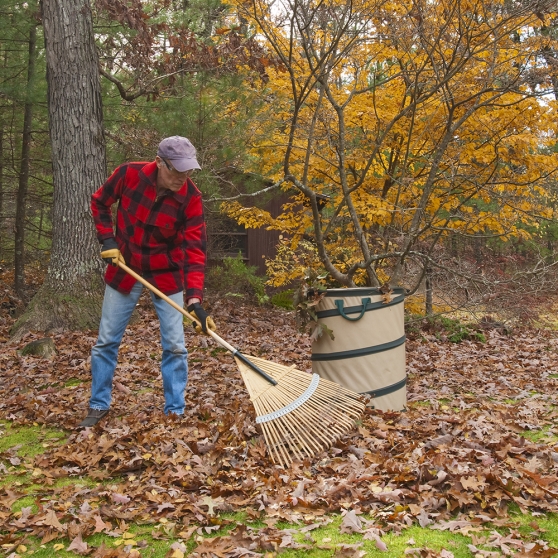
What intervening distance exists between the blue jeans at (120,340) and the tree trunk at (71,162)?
3.73m

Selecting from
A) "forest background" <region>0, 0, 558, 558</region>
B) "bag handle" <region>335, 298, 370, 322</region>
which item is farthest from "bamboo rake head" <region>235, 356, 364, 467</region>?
"bag handle" <region>335, 298, 370, 322</region>

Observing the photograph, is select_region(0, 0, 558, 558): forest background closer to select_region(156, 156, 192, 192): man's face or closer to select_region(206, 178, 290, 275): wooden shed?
select_region(156, 156, 192, 192): man's face

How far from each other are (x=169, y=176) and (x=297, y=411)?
1.74 m

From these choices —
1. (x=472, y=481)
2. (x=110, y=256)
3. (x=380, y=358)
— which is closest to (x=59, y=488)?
(x=110, y=256)

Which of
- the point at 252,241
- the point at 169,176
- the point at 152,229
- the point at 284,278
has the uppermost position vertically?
the point at 169,176

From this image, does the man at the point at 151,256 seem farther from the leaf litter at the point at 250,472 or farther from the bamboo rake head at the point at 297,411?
the bamboo rake head at the point at 297,411

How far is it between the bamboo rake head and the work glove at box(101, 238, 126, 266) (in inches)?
43.7

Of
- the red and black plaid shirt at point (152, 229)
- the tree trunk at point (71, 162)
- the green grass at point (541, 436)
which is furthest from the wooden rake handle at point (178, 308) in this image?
the tree trunk at point (71, 162)

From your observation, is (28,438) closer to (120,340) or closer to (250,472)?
(120,340)

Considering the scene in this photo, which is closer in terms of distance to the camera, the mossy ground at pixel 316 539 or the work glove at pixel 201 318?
the mossy ground at pixel 316 539

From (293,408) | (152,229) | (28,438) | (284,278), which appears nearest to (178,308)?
(152,229)

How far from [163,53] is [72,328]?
4163 mm

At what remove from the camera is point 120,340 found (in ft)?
15.3

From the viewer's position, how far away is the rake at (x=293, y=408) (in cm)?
403
